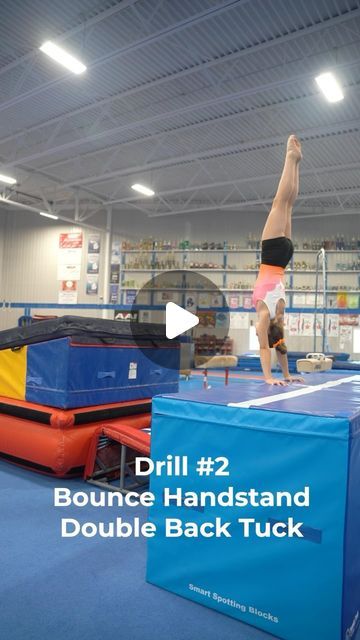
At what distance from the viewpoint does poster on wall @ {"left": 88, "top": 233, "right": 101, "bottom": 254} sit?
582 inches

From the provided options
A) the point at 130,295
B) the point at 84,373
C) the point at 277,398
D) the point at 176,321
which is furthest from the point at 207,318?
the point at 277,398

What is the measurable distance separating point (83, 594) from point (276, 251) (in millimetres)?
2374

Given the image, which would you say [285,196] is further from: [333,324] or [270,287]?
[333,324]

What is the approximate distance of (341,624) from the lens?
166 centimetres

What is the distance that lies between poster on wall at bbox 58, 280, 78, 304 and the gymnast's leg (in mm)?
12129

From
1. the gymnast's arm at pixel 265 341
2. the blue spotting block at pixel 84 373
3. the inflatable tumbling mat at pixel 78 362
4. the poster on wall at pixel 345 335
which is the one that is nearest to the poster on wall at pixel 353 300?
the poster on wall at pixel 345 335

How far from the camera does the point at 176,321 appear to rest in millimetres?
4895

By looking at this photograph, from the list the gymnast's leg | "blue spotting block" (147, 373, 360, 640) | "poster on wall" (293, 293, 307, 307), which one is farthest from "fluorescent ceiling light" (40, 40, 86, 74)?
"poster on wall" (293, 293, 307, 307)

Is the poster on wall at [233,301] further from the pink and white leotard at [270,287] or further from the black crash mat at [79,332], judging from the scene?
the pink and white leotard at [270,287]

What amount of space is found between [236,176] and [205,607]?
437 inches

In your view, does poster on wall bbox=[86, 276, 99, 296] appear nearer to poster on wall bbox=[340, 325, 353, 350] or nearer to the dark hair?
poster on wall bbox=[340, 325, 353, 350]

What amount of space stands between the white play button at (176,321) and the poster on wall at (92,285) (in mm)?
9702

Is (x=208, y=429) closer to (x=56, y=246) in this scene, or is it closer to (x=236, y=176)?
(x=236, y=176)

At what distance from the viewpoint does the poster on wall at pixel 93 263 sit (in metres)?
14.7
